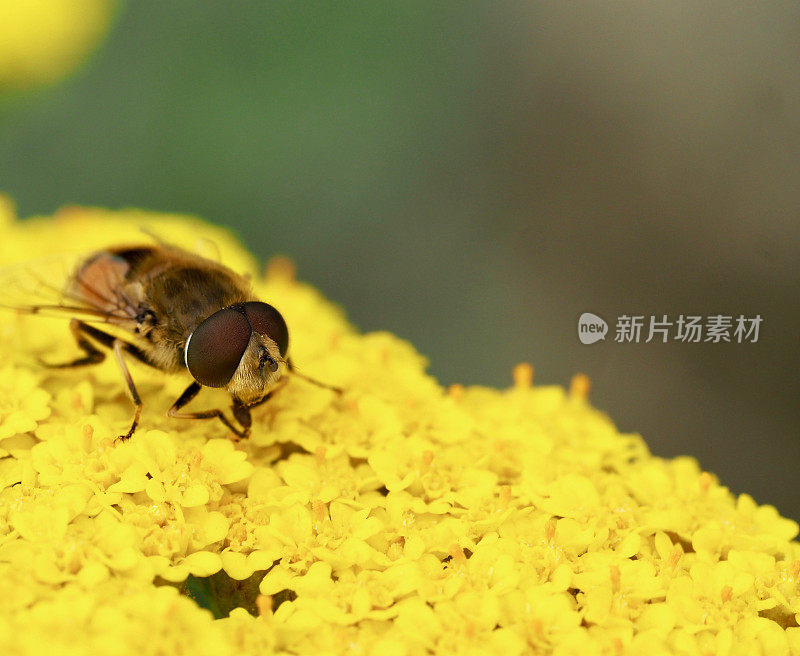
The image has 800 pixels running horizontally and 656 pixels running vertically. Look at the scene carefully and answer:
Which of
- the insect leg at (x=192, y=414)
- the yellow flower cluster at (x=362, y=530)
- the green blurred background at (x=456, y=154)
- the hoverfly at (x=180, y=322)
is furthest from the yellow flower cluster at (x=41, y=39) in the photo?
the insect leg at (x=192, y=414)

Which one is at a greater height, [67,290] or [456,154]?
[456,154]

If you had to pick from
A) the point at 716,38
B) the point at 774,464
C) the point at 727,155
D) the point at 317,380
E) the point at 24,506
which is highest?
the point at 716,38

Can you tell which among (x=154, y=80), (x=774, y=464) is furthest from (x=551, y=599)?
(x=154, y=80)

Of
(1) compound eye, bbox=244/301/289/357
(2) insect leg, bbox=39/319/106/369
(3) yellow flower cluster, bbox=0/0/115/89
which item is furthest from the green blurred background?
(1) compound eye, bbox=244/301/289/357

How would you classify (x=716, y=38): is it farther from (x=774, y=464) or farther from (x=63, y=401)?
(x=63, y=401)

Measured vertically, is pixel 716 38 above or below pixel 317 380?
above

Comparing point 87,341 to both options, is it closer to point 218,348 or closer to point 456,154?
point 218,348

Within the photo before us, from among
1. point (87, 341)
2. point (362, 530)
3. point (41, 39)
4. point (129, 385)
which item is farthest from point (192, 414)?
point (41, 39)
